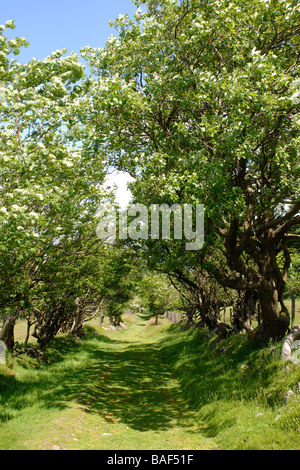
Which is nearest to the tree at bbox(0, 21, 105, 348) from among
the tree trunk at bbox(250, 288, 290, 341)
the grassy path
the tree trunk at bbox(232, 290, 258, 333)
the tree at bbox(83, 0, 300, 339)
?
the tree at bbox(83, 0, 300, 339)

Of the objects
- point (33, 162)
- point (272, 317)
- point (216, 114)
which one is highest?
point (216, 114)

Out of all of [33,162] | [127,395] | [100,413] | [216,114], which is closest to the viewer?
[33,162]

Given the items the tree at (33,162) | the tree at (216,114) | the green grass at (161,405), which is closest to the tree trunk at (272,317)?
the tree at (216,114)

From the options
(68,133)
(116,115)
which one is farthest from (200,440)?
(116,115)

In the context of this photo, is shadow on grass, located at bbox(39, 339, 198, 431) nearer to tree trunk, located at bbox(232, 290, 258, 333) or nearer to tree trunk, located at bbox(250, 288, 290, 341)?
tree trunk, located at bbox(250, 288, 290, 341)

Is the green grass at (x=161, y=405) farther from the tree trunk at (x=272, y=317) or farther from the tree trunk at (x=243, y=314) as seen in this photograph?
the tree trunk at (x=243, y=314)

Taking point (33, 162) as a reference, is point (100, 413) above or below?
below

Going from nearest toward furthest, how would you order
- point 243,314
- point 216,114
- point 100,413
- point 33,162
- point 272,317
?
point 33,162 < point 216,114 < point 100,413 < point 272,317 < point 243,314

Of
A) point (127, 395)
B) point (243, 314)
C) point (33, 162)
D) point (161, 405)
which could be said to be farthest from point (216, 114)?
point (243, 314)

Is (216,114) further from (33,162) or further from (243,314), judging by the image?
(243,314)

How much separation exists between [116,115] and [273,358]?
33.3ft

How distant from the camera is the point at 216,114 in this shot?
1075cm

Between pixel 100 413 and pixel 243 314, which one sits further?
pixel 243 314

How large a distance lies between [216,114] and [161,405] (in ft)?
36.3
